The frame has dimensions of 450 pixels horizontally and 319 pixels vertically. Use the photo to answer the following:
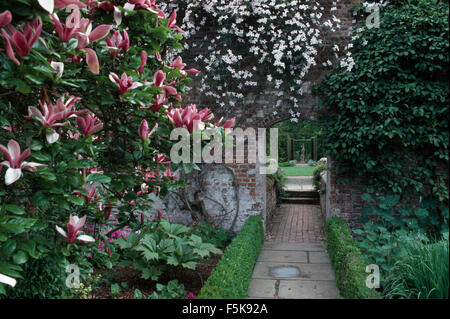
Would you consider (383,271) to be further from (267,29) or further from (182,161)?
(267,29)

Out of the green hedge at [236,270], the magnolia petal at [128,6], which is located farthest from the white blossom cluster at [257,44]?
the magnolia petal at [128,6]

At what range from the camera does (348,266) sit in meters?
3.67

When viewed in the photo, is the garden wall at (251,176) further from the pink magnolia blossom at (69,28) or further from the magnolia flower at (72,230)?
the pink magnolia blossom at (69,28)

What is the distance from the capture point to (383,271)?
375 cm

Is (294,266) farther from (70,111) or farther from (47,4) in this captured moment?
(47,4)

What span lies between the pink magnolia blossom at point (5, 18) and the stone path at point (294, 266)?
3.53 m

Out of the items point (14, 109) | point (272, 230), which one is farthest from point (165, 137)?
point (272, 230)

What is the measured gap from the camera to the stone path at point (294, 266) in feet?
13.4

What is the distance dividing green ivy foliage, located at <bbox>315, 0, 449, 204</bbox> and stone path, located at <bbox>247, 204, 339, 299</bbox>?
4.96ft

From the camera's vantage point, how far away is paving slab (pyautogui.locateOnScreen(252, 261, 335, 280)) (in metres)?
4.57

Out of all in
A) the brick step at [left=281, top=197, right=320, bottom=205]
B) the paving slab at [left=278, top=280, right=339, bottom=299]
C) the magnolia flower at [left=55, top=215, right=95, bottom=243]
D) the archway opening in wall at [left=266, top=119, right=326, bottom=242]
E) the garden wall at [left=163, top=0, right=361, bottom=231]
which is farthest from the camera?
the brick step at [left=281, top=197, right=320, bottom=205]

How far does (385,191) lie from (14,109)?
215 inches

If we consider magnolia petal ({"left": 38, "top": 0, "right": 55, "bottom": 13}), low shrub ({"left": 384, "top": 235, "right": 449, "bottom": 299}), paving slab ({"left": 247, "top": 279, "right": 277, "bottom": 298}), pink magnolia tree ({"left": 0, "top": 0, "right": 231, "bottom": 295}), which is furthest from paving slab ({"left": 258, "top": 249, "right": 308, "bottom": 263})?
magnolia petal ({"left": 38, "top": 0, "right": 55, "bottom": 13})

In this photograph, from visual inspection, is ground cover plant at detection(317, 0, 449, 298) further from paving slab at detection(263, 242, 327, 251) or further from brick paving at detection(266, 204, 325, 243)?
brick paving at detection(266, 204, 325, 243)
